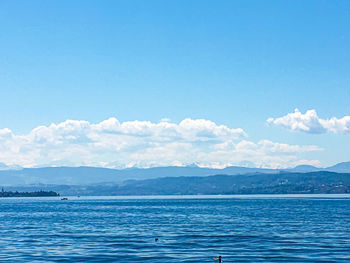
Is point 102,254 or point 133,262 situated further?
point 102,254

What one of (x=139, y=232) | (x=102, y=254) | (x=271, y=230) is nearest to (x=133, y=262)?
(x=102, y=254)

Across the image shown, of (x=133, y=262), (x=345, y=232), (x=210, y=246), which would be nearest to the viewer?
(x=133, y=262)

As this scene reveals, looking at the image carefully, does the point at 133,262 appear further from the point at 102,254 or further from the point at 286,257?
the point at 286,257

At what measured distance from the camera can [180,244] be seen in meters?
74.3

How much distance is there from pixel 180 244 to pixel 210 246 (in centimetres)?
486

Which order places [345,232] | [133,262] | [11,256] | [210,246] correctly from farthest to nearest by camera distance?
[345,232] < [210,246] < [11,256] < [133,262]

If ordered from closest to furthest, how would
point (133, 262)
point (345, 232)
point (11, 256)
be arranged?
point (133, 262) → point (11, 256) → point (345, 232)

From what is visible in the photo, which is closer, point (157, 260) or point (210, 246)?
point (157, 260)

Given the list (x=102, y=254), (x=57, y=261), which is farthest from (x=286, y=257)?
(x=57, y=261)

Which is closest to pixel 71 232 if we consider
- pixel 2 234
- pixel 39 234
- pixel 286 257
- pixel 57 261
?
pixel 39 234

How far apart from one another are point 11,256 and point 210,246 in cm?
2670

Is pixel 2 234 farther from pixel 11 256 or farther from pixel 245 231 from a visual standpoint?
pixel 245 231

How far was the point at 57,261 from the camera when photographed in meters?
60.2

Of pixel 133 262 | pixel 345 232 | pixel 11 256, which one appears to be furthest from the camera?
pixel 345 232
